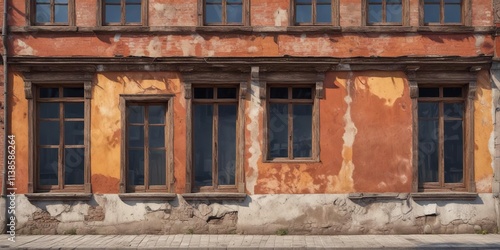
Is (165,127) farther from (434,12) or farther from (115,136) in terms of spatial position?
(434,12)

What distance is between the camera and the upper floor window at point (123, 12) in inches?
561

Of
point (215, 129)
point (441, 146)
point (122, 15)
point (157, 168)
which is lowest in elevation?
point (157, 168)

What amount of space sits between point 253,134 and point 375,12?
12.2ft

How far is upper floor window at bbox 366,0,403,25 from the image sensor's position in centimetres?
1438

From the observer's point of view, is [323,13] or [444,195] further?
[323,13]

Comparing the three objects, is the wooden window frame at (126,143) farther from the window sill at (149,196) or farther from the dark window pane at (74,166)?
the dark window pane at (74,166)

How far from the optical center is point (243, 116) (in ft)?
46.1

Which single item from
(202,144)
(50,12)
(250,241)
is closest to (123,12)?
(50,12)

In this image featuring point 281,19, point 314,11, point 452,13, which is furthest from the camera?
point 452,13

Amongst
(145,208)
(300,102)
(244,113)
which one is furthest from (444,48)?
(145,208)

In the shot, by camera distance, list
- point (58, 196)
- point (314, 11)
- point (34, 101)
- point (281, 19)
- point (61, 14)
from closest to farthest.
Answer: point (58, 196) → point (34, 101) → point (281, 19) → point (61, 14) → point (314, 11)

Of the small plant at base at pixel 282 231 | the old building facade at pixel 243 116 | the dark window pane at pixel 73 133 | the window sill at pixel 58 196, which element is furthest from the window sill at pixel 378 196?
the dark window pane at pixel 73 133

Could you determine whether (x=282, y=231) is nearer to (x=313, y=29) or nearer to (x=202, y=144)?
(x=202, y=144)

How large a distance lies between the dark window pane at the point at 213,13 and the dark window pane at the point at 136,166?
318cm
